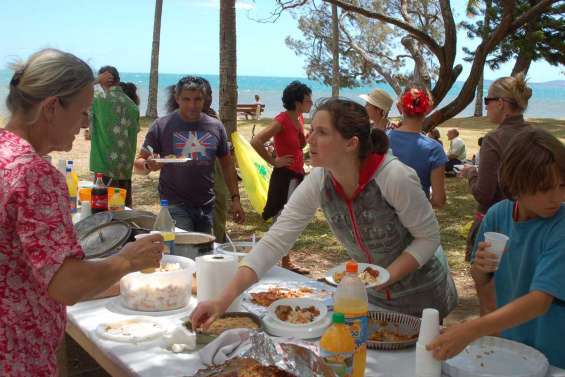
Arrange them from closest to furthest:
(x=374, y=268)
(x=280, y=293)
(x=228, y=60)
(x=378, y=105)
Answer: (x=374, y=268), (x=280, y=293), (x=378, y=105), (x=228, y=60)

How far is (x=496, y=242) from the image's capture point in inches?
70.1

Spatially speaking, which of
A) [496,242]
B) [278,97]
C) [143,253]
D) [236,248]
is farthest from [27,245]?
[278,97]

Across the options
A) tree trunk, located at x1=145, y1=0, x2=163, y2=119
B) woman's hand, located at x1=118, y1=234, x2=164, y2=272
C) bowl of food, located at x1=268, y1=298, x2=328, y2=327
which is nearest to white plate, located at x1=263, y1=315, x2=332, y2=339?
bowl of food, located at x1=268, y1=298, x2=328, y2=327

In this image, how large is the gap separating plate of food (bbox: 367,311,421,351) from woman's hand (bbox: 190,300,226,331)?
0.53 meters

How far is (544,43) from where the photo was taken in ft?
26.5

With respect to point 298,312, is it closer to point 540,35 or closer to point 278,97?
point 540,35

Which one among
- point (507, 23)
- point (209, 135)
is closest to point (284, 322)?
point (209, 135)

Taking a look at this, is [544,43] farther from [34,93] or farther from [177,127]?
[34,93]

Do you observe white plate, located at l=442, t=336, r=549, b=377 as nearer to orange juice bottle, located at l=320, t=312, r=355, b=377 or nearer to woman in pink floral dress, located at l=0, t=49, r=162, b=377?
orange juice bottle, located at l=320, t=312, r=355, b=377

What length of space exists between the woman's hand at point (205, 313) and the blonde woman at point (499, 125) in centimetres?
221

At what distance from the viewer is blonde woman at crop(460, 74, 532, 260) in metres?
3.56

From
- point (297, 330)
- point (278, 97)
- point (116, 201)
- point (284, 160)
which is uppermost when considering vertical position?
point (278, 97)

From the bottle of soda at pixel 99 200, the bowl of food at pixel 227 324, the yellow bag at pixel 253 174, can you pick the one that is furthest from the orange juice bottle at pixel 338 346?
the yellow bag at pixel 253 174

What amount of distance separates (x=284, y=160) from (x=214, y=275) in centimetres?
316
